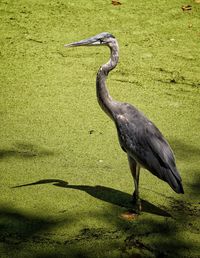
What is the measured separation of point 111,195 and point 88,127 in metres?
0.91

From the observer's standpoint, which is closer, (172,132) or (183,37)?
(172,132)

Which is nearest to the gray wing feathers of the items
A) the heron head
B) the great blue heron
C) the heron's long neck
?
the great blue heron

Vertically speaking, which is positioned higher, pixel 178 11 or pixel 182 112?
pixel 178 11

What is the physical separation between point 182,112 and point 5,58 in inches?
68.3

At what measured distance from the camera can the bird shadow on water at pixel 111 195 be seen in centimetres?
324

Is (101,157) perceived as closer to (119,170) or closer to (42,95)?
(119,170)

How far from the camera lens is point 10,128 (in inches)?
160

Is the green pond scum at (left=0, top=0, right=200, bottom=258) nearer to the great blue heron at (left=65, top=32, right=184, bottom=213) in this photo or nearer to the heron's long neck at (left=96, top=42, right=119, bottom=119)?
the great blue heron at (left=65, top=32, right=184, bottom=213)

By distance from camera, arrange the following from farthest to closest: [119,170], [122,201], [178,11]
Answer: [178,11]
[119,170]
[122,201]

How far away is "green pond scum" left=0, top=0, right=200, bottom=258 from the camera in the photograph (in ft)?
9.69

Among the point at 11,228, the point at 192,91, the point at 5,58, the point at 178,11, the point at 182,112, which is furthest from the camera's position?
the point at 178,11

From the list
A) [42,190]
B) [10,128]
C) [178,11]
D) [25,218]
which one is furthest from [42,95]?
[178,11]

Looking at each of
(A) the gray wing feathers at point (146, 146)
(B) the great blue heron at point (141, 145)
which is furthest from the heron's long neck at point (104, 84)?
(A) the gray wing feathers at point (146, 146)

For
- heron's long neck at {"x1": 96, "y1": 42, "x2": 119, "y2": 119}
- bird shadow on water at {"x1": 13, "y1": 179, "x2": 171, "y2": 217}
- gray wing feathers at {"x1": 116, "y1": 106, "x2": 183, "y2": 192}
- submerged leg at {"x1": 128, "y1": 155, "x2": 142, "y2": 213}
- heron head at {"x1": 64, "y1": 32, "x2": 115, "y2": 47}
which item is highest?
heron head at {"x1": 64, "y1": 32, "x2": 115, "y2": 47}
